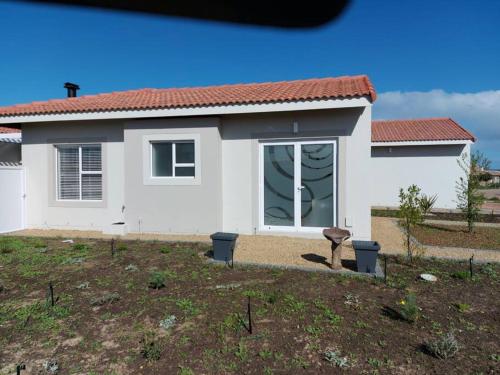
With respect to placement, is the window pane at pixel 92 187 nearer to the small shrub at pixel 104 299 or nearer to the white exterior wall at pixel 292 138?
the white exterior wall at pixel 292 138

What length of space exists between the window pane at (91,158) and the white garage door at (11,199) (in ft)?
6.82

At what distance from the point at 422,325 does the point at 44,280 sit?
19.4 ft

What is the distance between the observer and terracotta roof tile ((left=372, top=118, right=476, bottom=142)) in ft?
60.8

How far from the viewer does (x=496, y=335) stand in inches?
150

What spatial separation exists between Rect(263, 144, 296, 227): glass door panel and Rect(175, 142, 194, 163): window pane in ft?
7.24

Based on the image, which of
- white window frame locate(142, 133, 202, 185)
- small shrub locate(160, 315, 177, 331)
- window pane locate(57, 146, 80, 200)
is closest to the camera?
small shrub locate(160, 315, 177, 331)

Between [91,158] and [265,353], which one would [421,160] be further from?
[265,353]

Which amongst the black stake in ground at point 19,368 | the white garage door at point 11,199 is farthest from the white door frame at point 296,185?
the white garage door at point 11,199

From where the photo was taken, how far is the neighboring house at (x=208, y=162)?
29.7ft

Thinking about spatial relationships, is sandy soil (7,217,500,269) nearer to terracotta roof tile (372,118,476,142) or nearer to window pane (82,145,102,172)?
window pane (82,145,102,172)

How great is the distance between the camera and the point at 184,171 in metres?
10.1

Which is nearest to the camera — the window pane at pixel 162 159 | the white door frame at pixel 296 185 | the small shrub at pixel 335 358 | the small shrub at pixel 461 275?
the small shrub at pixel 335 358

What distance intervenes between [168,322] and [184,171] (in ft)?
21.1

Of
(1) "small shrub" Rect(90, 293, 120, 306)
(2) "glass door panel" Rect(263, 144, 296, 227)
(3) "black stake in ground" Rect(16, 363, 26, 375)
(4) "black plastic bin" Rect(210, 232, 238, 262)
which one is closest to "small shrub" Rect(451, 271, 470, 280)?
(4) "black plastic bin" Rect(210, 232, 238, 262)
